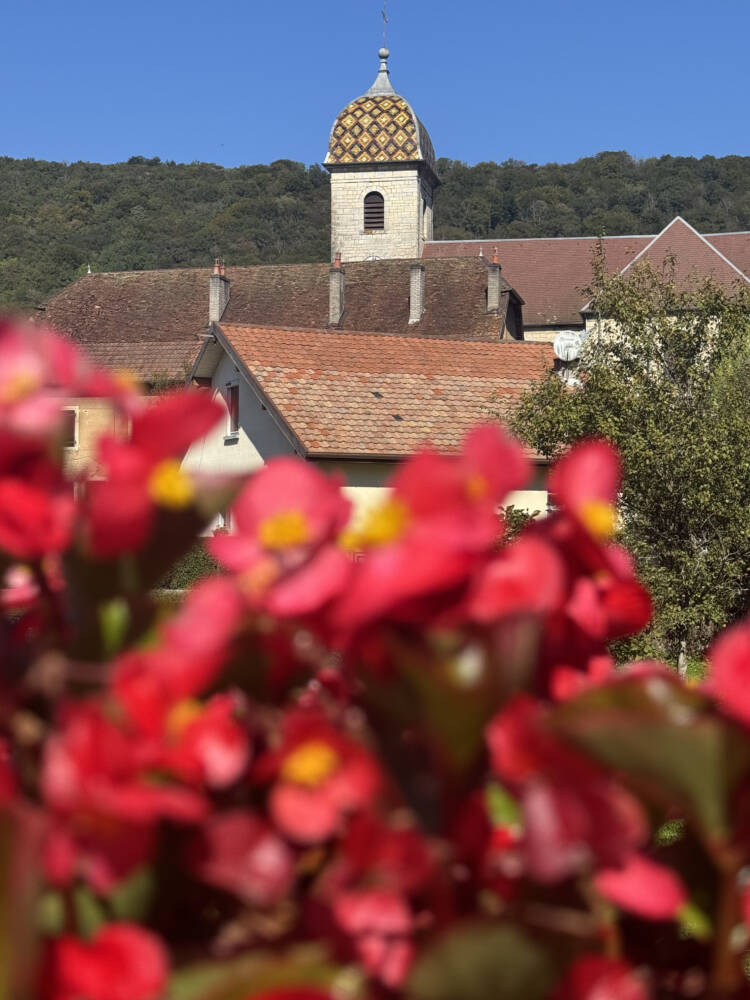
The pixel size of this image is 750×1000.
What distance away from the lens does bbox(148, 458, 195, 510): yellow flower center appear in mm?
709

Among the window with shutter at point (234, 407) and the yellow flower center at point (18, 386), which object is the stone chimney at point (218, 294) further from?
the yellow flower center at point (18, 386)

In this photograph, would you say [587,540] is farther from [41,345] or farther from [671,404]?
[671,404]

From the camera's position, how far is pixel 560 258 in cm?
6003

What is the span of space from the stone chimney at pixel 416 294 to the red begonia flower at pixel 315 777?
4640 cm

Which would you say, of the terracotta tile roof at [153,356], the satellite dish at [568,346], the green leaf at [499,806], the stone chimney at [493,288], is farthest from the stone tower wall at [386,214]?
the green leaf at [499,806]

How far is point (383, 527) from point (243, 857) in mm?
209

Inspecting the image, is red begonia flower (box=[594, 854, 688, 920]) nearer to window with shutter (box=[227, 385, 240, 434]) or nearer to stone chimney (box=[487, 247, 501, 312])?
window with shutter (box=[227, 385, 240, 434])

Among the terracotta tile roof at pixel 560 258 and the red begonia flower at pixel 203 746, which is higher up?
the terracotta tile roof at pixel 560 258

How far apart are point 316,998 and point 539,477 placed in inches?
792

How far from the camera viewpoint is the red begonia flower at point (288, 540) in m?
0.67

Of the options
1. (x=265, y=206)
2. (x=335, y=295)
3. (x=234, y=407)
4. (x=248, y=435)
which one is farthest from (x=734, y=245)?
(x=265, y=206)

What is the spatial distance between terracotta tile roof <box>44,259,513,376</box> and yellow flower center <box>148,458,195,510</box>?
4523cm

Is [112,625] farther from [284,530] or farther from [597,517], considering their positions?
[597,517]

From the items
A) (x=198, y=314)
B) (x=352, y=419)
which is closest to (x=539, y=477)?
(x=352, y=419)
